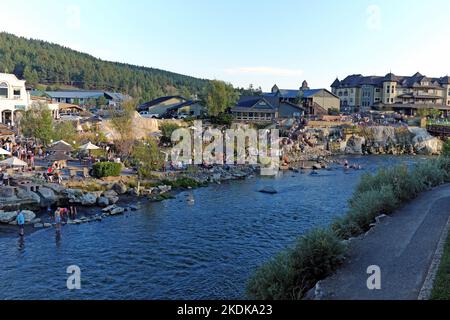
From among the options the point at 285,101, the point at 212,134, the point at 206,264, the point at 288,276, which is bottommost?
the point at 206,264

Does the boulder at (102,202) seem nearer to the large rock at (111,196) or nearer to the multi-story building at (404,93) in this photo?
the large rock at (111,196)

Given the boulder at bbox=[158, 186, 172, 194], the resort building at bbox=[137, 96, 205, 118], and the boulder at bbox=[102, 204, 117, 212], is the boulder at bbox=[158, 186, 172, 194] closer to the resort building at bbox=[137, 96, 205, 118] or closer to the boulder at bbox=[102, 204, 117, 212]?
the boulder at bbox=[102, 204, 117, 212]

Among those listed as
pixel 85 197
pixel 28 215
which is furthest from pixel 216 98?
pixel 28 215

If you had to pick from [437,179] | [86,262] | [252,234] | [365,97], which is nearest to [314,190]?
[437,179]

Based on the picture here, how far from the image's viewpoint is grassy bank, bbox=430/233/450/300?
1114 centimetres

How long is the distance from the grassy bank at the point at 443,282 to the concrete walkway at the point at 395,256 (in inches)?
16.7

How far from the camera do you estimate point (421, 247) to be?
15469 millimetres

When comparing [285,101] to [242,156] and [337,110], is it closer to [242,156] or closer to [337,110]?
[337,110]

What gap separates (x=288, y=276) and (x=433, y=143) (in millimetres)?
57502

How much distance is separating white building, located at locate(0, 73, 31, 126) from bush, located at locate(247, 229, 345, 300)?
4736cm

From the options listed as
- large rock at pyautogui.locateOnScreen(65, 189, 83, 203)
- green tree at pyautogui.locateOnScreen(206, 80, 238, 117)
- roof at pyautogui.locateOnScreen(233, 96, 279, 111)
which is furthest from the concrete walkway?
roof at pyautogui.locateOnScreen(233, 96, 279, 111)

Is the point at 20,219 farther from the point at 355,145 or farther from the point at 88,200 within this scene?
the point at 355,145

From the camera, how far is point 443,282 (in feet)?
39.3

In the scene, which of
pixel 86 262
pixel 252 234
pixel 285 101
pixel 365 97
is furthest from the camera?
pixel 365 97
